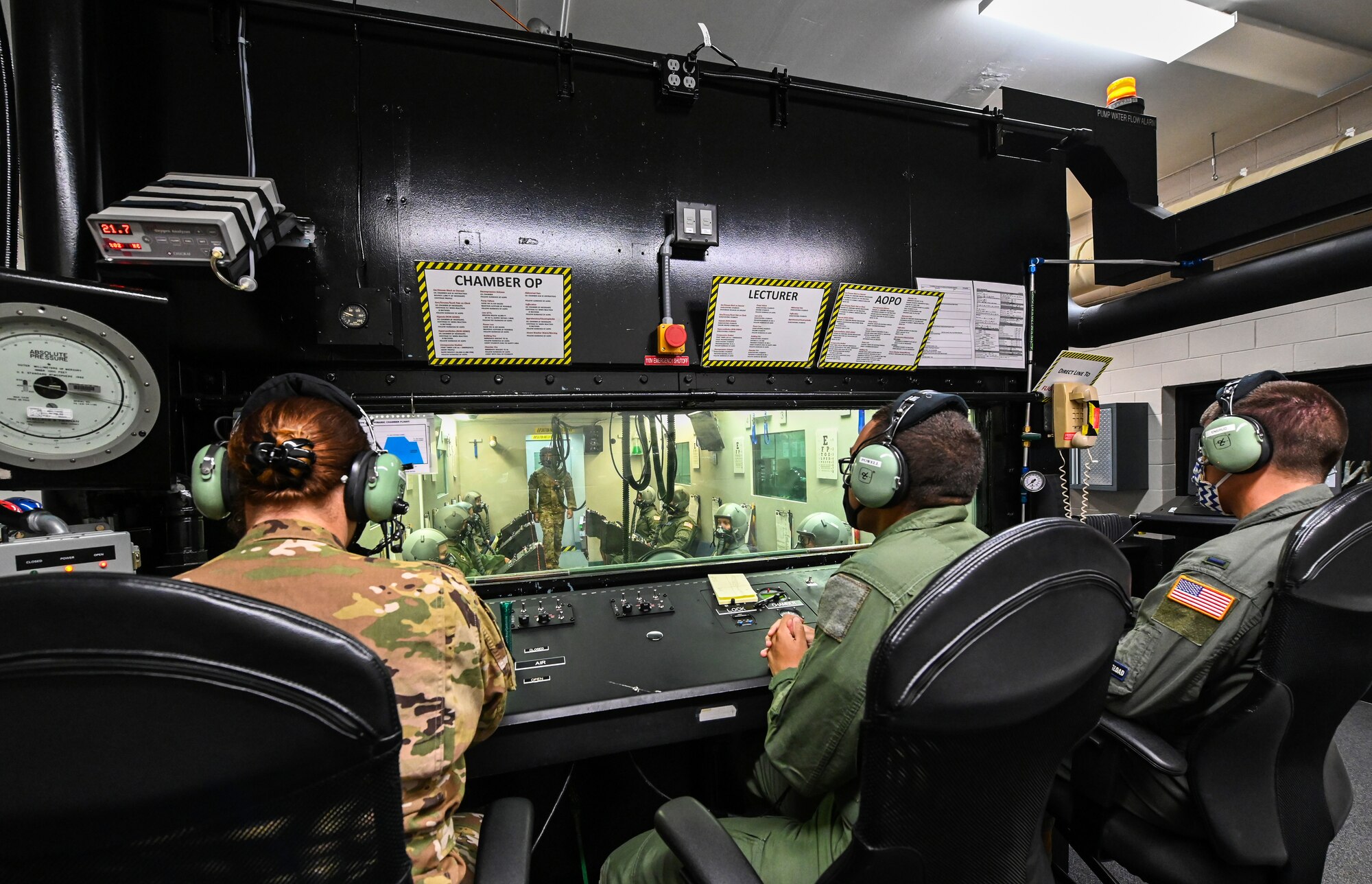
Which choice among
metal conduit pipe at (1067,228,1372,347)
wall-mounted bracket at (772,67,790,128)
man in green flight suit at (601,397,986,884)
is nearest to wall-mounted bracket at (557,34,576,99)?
wall-mounted bracket at (772,67,790,128)

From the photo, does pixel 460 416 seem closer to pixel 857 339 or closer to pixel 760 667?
pixel 760 667

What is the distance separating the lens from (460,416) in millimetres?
1856

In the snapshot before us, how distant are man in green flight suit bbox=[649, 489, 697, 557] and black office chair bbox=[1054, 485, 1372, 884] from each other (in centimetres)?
132

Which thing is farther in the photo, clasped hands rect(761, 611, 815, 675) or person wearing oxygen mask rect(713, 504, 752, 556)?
person wearing oxygen mask rect(713, 504, 752, 556)

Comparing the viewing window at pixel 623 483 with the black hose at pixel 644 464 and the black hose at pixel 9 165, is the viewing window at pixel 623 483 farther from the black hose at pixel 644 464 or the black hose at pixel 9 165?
the black hose at pixel 9 165

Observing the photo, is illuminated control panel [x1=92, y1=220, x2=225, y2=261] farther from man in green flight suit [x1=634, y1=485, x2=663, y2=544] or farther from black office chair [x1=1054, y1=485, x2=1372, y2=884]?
black office chair [x1=1054, y1=485, x2=1372, y2=884]

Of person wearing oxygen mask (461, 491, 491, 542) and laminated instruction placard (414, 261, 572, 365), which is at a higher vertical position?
laminated instruction placard (414, 261, 572, 365)

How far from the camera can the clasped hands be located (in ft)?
4.39

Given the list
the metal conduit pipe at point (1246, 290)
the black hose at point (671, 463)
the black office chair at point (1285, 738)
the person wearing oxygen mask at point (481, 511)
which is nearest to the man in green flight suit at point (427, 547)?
the person wearing oxygen mask at point (481, 511)

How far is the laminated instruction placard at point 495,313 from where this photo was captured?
1.74 meters

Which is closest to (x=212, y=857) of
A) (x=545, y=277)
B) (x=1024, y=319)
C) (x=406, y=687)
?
(x=406, y=687)

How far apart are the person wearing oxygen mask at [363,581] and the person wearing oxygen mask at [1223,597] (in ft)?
4.56

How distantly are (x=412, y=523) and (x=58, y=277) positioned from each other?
3.30 feet

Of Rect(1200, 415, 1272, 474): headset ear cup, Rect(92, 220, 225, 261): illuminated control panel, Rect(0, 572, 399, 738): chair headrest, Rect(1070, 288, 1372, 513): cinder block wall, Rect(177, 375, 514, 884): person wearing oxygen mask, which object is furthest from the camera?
Rect(1070, 288, 1372, 513): cinder block wall
